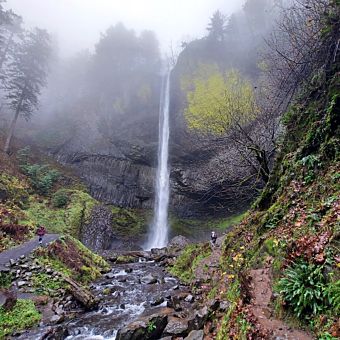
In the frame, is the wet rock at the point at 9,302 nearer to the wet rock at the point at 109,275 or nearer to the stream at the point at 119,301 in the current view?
the stream at the point at 119,301

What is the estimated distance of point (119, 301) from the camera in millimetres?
11047

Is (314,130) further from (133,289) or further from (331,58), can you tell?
(133,289)

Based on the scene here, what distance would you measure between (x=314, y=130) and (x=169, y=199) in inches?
877

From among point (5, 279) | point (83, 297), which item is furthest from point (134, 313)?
point (5, 279)

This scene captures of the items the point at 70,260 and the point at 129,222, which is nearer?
the point at 70,260

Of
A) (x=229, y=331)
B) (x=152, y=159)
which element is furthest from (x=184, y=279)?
(x=152, y=159)

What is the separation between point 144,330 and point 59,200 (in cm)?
1811

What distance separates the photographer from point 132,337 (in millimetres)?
7016

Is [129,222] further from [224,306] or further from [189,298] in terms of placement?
[224,306]

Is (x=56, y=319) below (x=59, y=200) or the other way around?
below

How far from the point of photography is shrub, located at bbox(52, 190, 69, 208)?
23047 millimetres

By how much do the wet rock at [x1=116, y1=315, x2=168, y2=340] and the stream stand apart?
4.01ft

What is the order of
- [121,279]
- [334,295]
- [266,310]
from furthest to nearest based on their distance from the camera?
[121,279]
[266,310]
[334,295]

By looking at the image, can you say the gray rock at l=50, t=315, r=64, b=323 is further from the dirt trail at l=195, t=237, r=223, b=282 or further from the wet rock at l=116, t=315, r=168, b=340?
the dirt trail at l=195, t=237, r=223, b=282
